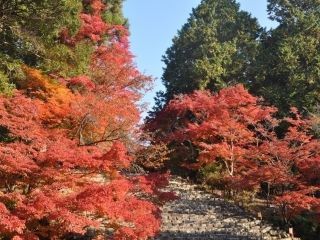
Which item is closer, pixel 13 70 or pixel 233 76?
pixel 13 70

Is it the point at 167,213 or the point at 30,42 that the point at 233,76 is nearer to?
the point at 167,213

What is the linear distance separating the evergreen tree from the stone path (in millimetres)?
7953

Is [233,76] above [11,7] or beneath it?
above

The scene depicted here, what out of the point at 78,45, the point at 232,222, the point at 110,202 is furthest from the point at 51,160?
the point at 232,222

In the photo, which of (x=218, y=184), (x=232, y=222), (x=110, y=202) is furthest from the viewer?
(x=218, y=184)

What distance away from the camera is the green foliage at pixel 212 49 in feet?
90.3

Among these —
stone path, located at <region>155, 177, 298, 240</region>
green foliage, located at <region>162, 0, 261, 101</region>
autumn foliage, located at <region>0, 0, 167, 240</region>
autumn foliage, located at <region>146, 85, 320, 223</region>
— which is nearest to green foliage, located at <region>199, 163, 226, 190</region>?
autumn foliage, located at <region>146, 85, 320, 223</region>

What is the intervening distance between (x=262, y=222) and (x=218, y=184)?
564cm

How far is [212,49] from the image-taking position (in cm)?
2783

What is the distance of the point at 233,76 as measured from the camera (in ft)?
91.4

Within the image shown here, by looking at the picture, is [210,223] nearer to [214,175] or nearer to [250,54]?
[214,175]

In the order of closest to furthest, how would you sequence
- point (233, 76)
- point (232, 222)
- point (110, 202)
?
point (110, 202)
point (232, 222)
point (233, 76)

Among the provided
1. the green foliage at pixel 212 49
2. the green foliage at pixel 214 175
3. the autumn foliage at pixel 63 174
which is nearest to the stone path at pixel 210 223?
the green foliage at pixel 214 175

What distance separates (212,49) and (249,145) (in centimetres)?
864
